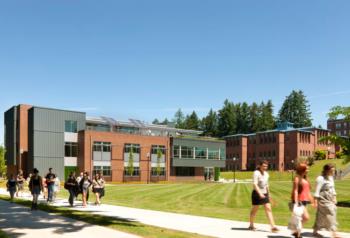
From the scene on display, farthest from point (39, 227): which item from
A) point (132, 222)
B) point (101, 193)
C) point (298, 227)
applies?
point (101, 193)

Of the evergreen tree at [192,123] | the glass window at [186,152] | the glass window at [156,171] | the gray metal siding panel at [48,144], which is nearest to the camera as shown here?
the gray metal siding panel at [48,144]

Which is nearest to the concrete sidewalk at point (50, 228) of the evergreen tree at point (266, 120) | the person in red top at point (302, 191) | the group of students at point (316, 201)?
the group of students at point (316, 201)

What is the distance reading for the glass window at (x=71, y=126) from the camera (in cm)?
6359

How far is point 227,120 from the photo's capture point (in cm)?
14488

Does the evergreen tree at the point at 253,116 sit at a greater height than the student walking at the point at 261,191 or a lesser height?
greater

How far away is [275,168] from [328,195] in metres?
92.6

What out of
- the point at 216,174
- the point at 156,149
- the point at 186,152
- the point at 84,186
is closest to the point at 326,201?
the point at 84,186

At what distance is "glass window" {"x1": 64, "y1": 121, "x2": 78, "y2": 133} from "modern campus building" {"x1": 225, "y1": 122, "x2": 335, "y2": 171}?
43.7 meters

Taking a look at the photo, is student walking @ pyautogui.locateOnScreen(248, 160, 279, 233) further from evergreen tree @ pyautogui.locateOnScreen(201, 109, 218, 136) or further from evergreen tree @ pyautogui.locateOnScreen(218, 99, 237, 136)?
evergreen tree @ pyautogui.locateOnScreen(201, 109, 218, 136)

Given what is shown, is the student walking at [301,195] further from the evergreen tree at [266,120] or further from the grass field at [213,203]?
the evergreen tree at [266,120]

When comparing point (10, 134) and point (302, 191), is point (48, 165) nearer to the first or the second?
point (10, 134)

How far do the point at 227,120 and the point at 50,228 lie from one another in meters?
134

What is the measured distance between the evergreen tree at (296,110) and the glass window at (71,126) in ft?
316

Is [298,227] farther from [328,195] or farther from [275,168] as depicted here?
[275,168]
